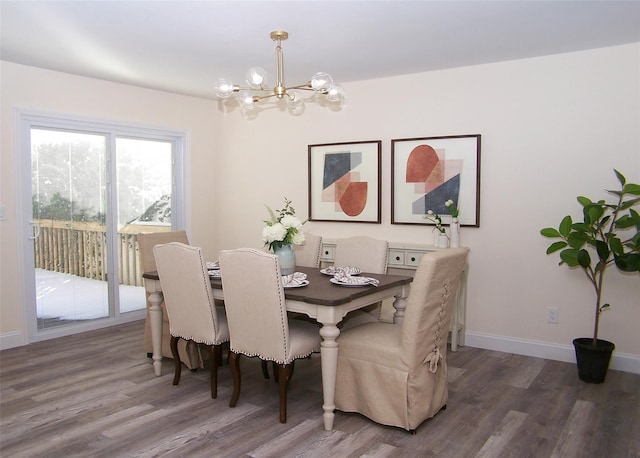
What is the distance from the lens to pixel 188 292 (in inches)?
126

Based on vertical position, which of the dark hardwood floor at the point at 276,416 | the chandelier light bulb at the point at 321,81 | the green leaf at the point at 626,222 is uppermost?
the chandelier light bulb at the point at 321,81

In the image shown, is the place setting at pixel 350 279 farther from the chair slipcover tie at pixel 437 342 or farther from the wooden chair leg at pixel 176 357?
the wooden chair leg at pixel 176 357

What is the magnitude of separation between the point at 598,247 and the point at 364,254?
1.60 meters

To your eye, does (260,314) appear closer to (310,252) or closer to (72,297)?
(310,252)

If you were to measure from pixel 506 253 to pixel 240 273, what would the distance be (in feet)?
7.83

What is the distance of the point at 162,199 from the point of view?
558 cm

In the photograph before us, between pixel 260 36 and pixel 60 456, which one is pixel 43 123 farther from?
pixel 60 456

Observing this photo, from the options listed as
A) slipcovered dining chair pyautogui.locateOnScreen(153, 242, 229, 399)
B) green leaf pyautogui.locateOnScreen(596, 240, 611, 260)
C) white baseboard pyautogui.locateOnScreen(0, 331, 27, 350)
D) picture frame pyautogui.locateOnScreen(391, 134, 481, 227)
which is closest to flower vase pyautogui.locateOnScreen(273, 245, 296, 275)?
slipcovered dining chair pyautogui.locateOnScreen(153, 242, 229, 399)

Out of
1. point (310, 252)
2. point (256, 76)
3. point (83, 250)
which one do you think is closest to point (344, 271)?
point (310, 252)

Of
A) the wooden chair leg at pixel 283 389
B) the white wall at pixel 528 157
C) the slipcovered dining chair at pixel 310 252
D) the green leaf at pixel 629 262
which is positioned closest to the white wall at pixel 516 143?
the white wall at pixel 528 157

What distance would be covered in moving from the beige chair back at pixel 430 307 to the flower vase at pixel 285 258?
103cm

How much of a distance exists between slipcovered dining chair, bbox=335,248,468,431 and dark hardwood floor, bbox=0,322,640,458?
12 centimetres

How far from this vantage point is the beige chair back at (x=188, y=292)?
312 centimetres

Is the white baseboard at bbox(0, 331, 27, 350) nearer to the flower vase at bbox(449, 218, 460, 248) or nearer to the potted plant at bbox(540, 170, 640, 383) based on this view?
the flower vase at bbox(449, 218, 460, 248)
